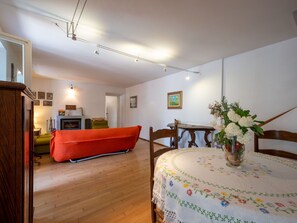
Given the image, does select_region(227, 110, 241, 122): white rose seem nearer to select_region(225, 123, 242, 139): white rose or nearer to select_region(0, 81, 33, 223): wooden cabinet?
select_region(225, 123, 242, 139): white rose

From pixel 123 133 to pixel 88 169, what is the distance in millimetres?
1179

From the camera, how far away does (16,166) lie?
22.3 inches

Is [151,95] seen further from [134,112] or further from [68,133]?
[68,133]

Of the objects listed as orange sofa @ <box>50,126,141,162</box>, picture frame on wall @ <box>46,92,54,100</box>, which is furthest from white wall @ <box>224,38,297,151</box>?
picture frame on wall @ <box>46,92,54,100</box>

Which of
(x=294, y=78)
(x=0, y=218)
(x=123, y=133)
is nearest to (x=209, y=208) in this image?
(x=0, y=218)

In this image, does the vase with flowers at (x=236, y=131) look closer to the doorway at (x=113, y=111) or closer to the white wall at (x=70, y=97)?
the white wall at (x=70, y=97)

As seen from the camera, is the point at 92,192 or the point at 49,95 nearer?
the point at 92,192

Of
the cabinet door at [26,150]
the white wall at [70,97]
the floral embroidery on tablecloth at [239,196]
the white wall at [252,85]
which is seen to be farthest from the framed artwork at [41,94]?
the floral embroidery on tablecloth at [239,196]

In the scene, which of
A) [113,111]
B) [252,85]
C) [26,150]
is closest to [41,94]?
[113,111]

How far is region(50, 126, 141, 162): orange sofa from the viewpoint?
9.74 ft

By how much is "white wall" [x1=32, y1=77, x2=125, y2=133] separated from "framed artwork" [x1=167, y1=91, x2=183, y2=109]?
10.8 ft

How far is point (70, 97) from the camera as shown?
235 inches

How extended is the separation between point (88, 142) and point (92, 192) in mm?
1327

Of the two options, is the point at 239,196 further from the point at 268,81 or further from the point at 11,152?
the point at 268,81
